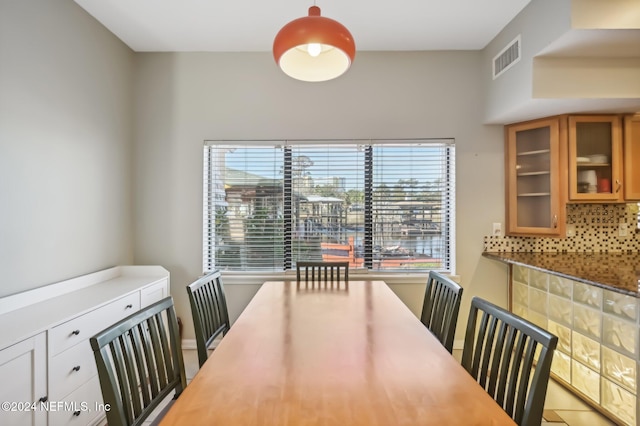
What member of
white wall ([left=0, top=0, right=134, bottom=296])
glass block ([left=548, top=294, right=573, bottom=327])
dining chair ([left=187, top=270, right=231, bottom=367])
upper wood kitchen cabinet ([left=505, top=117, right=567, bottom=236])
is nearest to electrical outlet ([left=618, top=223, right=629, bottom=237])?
upper wood kitchen cabinet ([left=505, top=117, right=567, bottom=236])

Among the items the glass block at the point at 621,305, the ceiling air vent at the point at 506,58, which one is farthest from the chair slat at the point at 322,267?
the ceiling air vent at the point at 506,58

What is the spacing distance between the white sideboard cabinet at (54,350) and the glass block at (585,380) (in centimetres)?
316

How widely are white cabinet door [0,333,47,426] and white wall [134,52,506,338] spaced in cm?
139

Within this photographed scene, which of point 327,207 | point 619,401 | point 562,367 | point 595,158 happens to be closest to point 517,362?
point 619,401

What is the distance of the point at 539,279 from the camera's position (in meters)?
2.59

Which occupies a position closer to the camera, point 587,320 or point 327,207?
point 587,320

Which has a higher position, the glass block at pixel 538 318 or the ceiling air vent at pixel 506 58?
the ceiling air vent at pixel 506 58

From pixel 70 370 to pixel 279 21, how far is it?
266 centimetres

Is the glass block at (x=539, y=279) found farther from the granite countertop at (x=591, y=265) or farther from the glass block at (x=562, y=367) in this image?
the glass block at (x=562, y=367)

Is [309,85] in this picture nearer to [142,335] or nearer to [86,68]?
[86,68]

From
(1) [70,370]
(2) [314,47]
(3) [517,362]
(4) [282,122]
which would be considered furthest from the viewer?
(4) [282,122]

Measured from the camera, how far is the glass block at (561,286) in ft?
7.54

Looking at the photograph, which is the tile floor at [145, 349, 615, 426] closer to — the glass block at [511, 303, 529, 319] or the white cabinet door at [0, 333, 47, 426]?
the glass block at [511, 303, 529, 319]

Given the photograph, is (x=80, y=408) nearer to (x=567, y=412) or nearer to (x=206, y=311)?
(x=206, y=311)
